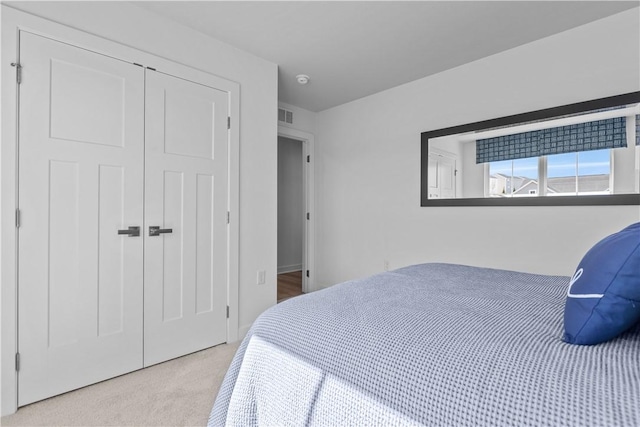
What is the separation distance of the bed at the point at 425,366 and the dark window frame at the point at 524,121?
154 cm

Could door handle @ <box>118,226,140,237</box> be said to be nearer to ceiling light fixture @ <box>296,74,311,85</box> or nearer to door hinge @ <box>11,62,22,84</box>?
door hinge @ <box>11,62,22,84</box>

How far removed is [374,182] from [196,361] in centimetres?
260

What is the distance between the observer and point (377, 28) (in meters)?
2.39

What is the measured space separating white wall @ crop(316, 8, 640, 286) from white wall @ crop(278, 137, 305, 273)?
1443mm

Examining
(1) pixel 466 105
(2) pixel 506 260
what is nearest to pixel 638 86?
(1) pixel 466 105

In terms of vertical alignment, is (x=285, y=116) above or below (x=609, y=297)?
above

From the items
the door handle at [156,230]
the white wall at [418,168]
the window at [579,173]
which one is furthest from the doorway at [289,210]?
the window at [579,173]

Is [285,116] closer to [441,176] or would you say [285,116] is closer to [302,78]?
[302,78]

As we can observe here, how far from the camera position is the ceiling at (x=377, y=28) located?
2.12 m

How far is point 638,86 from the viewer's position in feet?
6.92

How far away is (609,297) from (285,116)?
376 centimetres

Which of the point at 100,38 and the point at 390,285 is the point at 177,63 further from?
the point at 390,285

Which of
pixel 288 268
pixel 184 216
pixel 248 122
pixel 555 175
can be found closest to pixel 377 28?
pixel 248 122

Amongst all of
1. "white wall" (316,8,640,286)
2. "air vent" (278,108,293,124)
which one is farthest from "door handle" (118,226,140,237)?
"white wall" (316,8,640,286)
